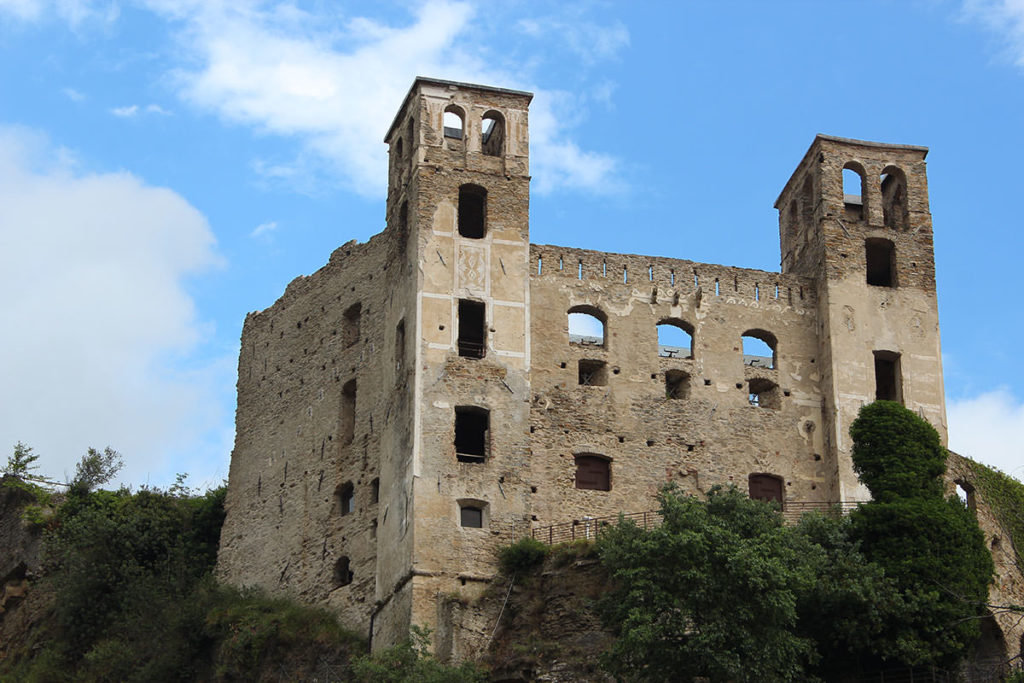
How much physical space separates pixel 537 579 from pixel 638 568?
486 cm

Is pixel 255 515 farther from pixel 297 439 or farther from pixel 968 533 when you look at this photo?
pixel 968 533

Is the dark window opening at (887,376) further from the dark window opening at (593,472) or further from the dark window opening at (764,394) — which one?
the dark window opening at (593,472)

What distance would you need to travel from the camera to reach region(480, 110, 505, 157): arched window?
42578mm

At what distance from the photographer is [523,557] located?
36812mm

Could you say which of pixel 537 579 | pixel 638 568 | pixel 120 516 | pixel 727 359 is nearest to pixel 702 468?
pixel 727 359

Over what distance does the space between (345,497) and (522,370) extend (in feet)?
19.4

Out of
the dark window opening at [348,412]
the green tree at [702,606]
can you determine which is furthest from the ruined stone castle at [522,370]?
the green tree at [702,606]

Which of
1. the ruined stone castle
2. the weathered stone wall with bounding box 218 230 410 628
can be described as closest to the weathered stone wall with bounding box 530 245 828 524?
the ruined stone castle

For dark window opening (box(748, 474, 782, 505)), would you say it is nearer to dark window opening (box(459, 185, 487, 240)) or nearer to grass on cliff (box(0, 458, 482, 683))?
dark window opening (box(459, 185, 487, 240))

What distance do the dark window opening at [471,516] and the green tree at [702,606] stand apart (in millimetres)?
5473

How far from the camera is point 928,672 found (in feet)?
112

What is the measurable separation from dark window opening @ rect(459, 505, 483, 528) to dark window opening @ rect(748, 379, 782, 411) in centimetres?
826

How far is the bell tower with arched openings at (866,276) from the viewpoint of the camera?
4197cm

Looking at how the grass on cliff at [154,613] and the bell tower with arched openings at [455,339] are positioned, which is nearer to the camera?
the bell tower with arched openings at [455,339]
